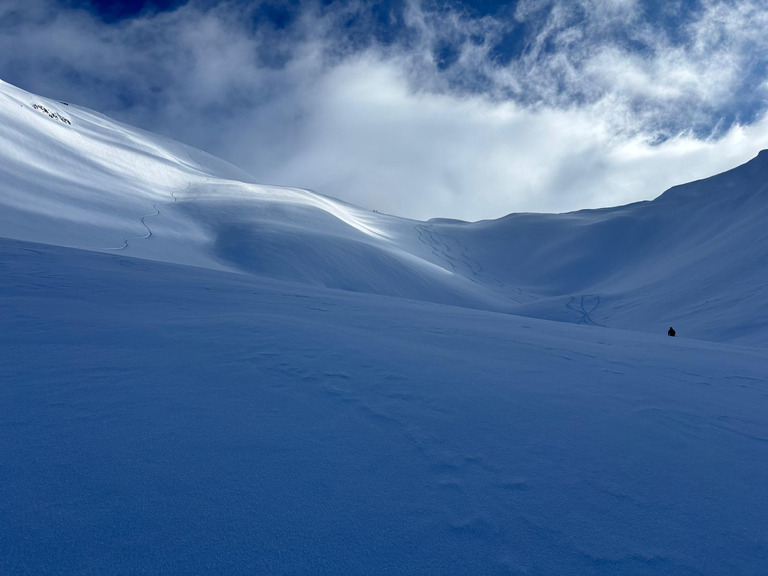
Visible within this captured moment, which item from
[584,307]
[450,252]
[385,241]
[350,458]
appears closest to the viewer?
[350,458]

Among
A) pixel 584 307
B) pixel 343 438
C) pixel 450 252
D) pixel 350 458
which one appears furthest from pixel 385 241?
pixel 350 458

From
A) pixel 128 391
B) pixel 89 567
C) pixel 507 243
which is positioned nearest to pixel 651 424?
pixel 89 567

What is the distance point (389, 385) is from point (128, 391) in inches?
56.6

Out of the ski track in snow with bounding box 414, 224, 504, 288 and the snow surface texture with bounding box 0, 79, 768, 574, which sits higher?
the ski track in snow with bounding box 414, 224, 504, 288

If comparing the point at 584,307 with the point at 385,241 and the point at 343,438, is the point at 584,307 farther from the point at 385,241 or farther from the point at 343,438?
the point at 343,438

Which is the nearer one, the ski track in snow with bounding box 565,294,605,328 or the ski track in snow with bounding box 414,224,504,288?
the ski track in snow with bounding box 565,294,605,328

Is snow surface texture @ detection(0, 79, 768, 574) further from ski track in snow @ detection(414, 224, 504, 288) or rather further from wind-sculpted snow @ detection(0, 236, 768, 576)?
ski track in snow @ detection(414, 224, 504, 288)

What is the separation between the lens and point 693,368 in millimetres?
4383

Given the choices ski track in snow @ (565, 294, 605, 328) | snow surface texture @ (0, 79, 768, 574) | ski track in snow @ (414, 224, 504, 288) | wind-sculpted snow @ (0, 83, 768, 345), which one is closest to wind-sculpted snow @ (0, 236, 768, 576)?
snow surface texture @ (0, 79, 768, 574)

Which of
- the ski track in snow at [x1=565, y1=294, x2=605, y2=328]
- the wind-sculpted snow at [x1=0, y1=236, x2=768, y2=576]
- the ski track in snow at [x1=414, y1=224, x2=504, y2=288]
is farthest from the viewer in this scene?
the ski track in snow at [x1=414, y1=224, x2=504, y2=288]

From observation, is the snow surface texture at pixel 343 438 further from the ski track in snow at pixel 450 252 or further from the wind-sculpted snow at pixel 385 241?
the ski track in snow at pixel 450 252

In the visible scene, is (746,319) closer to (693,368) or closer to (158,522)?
(693,368)

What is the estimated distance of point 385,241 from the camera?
23844 millimetres

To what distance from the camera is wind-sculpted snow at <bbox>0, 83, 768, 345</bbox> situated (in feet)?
40.6
